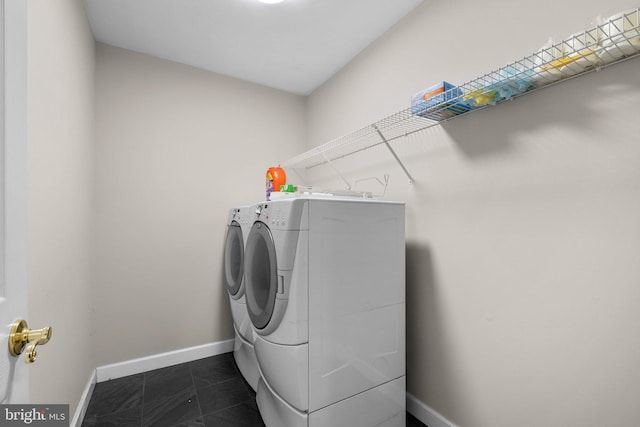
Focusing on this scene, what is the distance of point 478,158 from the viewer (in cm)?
149

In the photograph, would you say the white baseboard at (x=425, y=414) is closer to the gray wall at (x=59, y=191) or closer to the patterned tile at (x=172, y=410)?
the patterned tile at (x=172, y=410)

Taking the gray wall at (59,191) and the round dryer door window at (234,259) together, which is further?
the round dryer door window at (234,259)

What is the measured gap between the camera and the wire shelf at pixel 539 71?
3.03ft

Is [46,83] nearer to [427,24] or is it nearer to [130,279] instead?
[130,279]

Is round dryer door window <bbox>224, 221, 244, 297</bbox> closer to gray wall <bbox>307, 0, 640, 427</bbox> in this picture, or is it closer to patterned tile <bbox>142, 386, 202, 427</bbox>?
patterned tile <bbox>142, 386, 202, 427</bbox>

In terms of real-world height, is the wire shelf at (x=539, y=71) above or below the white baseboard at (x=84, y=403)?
above

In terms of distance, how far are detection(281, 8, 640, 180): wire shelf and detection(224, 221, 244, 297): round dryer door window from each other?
1352mm

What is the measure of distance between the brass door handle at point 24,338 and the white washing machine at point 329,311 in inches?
34.3

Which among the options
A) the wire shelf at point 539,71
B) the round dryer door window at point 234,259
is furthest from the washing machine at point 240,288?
the wire shelf at point 539,71

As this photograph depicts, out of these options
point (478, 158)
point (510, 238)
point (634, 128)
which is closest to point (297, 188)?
point (478, 158)

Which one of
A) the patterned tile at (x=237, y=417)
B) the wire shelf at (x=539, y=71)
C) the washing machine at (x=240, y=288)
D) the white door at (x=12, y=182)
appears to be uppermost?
the wire shelf at (x=539, y=71)

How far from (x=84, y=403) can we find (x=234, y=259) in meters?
1.29

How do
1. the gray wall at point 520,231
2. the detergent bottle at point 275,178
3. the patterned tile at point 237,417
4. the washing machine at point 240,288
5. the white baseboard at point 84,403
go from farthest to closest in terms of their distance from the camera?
1. the detergent bottle at point 275,178
2. the washing machine at point 240,288
3. the patterned tile at point 237,417
4. the white baseboard at point 84,403
5. the gray wall at point 520,231

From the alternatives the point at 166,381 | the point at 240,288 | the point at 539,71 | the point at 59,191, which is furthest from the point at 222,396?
the point at 539,71
